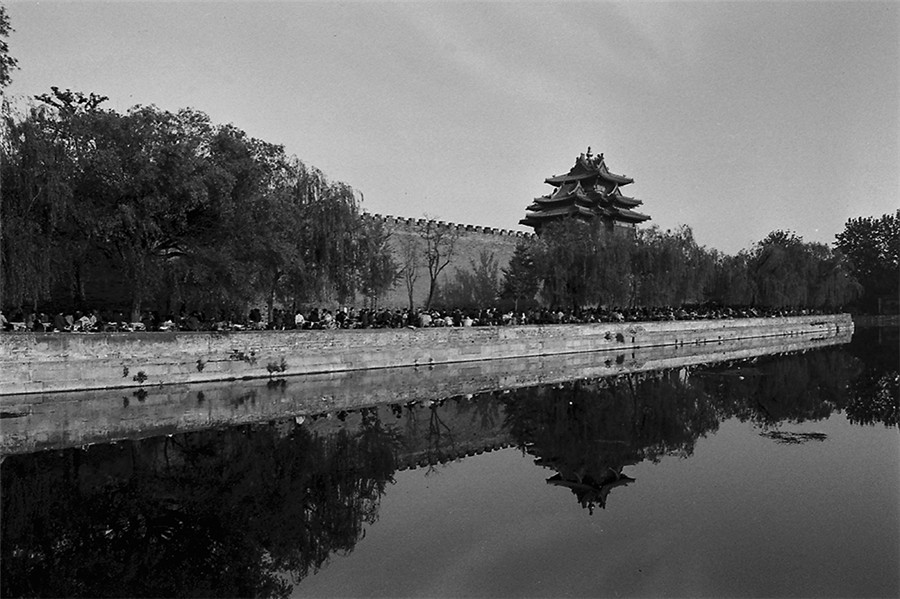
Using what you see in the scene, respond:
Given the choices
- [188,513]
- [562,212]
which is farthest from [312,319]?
[562,212]

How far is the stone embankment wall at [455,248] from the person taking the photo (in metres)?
26.2

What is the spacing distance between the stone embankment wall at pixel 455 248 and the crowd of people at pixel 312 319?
3.66 metres

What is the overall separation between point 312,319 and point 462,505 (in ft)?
35.6

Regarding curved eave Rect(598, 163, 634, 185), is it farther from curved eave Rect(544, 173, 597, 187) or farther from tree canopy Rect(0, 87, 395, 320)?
tree canopy Rect(0, 87, 395, 320)

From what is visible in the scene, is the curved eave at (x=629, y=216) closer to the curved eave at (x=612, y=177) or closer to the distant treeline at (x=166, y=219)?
the curved eave at (x=612, y=177)

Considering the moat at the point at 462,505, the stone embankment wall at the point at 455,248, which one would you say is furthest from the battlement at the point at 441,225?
the moat at the point at 462,505

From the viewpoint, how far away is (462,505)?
20.6 ft

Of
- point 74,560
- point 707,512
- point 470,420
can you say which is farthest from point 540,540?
point 470,420

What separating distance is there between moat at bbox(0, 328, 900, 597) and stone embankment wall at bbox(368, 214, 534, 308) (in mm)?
15459

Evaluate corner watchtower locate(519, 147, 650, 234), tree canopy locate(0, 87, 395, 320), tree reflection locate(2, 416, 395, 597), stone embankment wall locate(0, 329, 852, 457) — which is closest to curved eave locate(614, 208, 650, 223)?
corner watchtower locate(519, 147, 650, 234)

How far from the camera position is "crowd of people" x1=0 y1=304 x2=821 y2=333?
1284cm

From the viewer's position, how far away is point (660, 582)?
4.52 m

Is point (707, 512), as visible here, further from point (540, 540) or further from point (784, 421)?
point (784, 421)

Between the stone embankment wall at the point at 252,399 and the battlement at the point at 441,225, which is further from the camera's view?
the battlement at the point at 441,225
